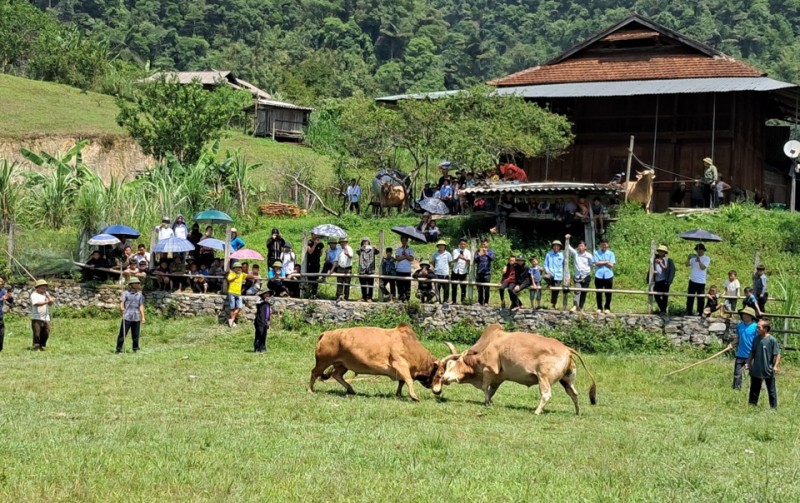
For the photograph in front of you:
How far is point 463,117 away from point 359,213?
16.5 feet

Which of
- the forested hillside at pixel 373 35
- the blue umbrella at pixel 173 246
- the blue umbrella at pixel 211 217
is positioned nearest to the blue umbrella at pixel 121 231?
the blue umbrella at pixel 173 246

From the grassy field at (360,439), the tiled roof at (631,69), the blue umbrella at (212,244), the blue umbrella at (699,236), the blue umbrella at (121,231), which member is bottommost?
the grassy field at (360,439)

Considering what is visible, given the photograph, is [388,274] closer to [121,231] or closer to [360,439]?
[121,231]

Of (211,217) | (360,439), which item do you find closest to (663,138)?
(211,217)

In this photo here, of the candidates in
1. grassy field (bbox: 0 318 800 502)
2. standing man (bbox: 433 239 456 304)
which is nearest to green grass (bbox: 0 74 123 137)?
standing man (bbox: 433 239 456 304)

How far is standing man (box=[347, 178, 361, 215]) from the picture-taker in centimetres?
3850

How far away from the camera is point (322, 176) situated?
47469mm

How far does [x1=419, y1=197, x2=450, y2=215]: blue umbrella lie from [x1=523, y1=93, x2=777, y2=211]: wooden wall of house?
21.7 feet

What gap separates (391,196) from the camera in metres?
36.9

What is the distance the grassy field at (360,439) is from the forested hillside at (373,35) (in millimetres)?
68678

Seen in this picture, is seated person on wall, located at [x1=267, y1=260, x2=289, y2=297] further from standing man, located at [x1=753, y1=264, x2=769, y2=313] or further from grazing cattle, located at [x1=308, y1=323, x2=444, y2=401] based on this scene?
standing man, located at [x1=753, y1=264, x2=769, y2=313]

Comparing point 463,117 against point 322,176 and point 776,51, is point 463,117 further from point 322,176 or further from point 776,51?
point 776,51

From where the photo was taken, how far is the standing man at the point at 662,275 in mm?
23953

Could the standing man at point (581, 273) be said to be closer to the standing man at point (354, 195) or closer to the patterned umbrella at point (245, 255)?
the patterned umbrella at point (245, 255)
